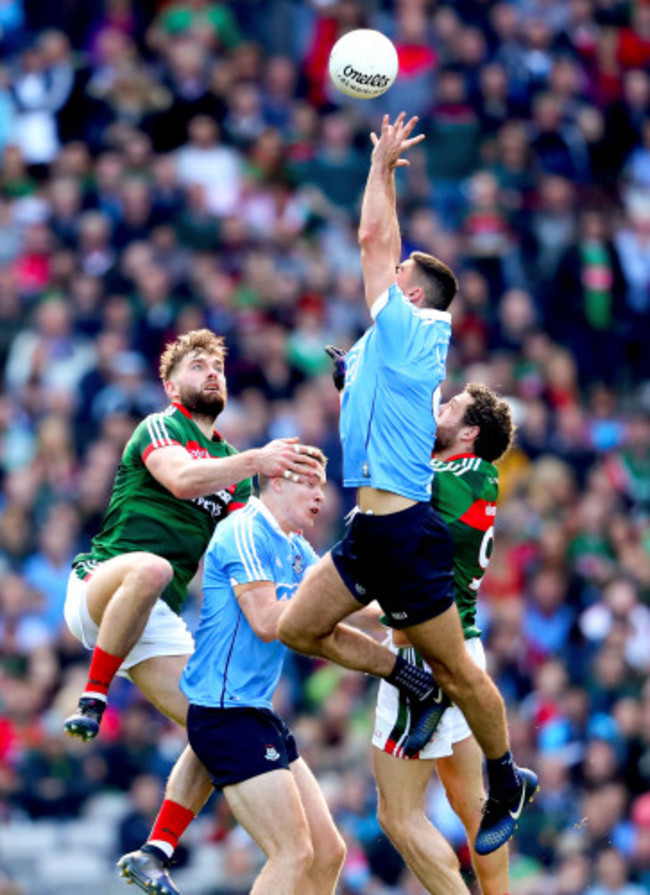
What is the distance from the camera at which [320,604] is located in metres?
8.90

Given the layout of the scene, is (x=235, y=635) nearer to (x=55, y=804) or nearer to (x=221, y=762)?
(x=221, y=762)

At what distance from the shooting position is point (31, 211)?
59.0ft

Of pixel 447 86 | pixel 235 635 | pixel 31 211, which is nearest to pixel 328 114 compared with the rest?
pixel 447 86

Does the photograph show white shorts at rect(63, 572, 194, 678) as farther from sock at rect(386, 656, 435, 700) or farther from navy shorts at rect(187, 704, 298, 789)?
sock at rect(386, 656, 435, 700)

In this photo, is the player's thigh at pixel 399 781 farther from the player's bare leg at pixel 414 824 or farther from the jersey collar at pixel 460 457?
the jersey collar at pixel 460 457

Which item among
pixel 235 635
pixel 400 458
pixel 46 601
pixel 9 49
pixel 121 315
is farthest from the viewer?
pixel 9 49

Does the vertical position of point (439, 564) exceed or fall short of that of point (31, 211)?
it exceeds it

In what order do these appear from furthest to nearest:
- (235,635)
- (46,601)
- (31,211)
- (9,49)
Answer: (9,49)
(31,211)
(46,601)
(235,635)

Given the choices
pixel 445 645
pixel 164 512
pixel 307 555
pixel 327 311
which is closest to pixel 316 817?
pixel 445 645

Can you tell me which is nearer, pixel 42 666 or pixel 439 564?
pixel 439 564

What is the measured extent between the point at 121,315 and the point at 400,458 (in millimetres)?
8467

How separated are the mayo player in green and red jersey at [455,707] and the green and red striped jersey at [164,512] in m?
1.21

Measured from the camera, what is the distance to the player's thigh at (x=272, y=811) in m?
9.09

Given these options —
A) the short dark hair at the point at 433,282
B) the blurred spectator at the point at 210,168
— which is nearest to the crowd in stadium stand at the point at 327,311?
the blurred spectator at the point at 210,168
